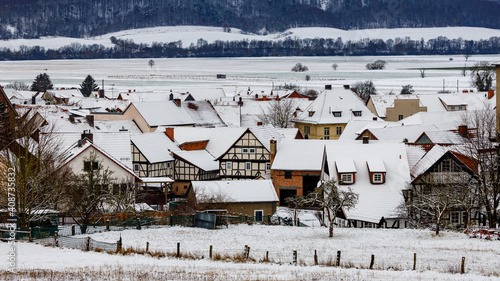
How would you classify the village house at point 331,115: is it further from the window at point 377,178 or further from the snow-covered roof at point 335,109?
the window at point 377,178

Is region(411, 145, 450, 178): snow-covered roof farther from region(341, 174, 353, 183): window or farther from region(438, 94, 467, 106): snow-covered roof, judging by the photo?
region(438, 94, 467, 106): snow-covered roof

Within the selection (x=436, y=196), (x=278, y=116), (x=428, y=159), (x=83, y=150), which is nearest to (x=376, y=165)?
(x=428, y=159)

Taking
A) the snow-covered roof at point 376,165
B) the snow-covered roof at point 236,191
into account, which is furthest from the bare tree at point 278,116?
the snow-covered roof at point 376,165

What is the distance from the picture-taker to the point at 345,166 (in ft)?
165

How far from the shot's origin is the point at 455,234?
39750mm

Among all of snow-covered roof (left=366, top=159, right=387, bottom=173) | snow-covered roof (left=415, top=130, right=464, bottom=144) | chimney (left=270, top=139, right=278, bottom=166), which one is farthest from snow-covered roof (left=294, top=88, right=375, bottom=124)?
snow-covered roof (left=366, top=159, right=387, bottom=173)

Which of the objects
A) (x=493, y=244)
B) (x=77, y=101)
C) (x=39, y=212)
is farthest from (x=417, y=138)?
(x=77, y=101)

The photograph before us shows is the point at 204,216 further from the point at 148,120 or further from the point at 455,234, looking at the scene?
the point at 148,120

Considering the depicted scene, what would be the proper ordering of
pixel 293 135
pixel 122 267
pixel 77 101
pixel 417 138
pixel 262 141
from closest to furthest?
pixel 122 267
pixel 417 138
pixel 262 141
pixel 293 135
pixel 77 101

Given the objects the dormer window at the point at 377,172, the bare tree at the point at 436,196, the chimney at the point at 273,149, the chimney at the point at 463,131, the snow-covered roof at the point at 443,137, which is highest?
the chimney at the point at 463,131

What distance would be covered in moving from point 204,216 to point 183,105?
58.8 metres

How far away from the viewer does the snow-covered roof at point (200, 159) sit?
67500mm

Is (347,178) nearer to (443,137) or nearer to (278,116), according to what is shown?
(443,137)

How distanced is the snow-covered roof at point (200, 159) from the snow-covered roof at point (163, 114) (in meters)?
21.8
